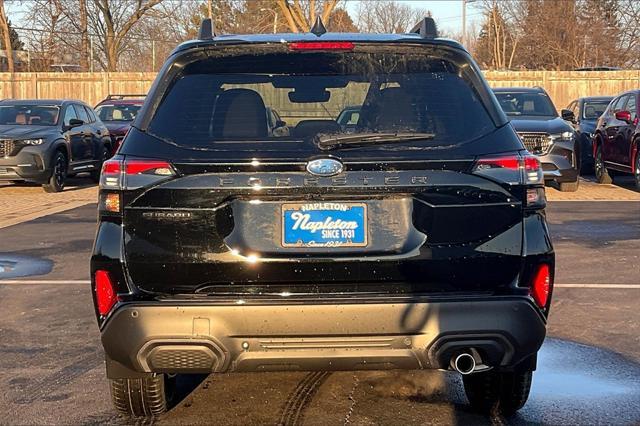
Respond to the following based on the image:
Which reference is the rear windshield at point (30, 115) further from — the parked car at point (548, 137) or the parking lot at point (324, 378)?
the parked car at point (548, 137)

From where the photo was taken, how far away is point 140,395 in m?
4.18

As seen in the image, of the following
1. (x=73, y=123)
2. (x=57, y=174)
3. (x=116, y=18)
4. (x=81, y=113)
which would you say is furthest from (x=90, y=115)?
(x=116, y=18)

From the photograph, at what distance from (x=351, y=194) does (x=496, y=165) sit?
0.62 m

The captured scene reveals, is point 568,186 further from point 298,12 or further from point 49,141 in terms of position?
point 298,12

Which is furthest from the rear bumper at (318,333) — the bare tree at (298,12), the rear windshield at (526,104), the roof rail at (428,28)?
the bare tree at (298,12)

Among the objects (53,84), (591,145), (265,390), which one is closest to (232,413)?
(265,390)

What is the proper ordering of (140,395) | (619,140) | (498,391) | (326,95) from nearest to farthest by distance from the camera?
(326,95)
(140,395)
(498,391)
(619,140)

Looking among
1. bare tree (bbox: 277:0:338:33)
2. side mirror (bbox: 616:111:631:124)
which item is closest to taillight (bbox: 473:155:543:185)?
side mirror (bbox: 616:111:631:124)

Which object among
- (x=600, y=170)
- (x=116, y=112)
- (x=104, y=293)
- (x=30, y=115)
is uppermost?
(x=116, y=112)

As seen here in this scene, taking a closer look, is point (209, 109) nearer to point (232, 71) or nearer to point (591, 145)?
point (232, 71)

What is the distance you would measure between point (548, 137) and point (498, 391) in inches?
408

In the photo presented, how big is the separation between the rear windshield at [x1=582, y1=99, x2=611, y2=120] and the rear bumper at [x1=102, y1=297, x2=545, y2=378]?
16.6 meters

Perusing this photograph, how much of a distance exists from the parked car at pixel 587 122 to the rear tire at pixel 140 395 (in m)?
14.7

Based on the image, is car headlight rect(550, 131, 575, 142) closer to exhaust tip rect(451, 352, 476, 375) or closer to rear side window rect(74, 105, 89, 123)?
rear side window rect(74, 105, 89, 123)
